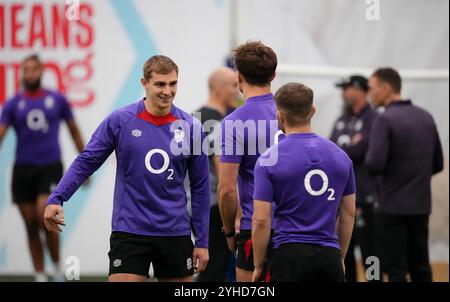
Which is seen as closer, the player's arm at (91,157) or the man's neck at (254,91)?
the player's arm at (91,157)

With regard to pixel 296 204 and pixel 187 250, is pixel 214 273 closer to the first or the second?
pixel 187 250

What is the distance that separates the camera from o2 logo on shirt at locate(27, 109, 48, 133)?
10.7m

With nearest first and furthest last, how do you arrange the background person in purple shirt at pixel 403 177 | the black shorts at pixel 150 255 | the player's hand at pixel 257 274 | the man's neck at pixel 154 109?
the player's hand at pixel 257 274
the black shorts at pixel 150 255
the man's neck at pixel 154 109
the background person in purple shirt at pixel 403 177

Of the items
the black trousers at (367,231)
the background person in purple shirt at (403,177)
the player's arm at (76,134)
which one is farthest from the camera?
the player's arm at (76,134)

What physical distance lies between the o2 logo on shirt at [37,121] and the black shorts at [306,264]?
5.85m

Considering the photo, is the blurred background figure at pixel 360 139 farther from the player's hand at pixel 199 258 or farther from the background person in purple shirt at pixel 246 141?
the player's hand at pixel 199 258

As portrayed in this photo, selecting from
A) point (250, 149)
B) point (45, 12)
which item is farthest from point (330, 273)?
point (45, 12)

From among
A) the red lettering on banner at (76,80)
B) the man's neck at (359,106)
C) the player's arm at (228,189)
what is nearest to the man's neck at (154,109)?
the player's arm at (228,189)

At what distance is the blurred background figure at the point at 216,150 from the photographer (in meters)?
8.50

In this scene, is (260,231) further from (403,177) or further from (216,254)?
(403,177)

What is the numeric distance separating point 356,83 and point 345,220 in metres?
4.35

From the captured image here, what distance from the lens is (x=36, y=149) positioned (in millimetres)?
10750

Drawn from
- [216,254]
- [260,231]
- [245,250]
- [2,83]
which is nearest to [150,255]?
[245,250]

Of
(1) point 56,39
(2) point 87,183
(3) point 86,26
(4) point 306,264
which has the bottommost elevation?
(2) point 87,183
